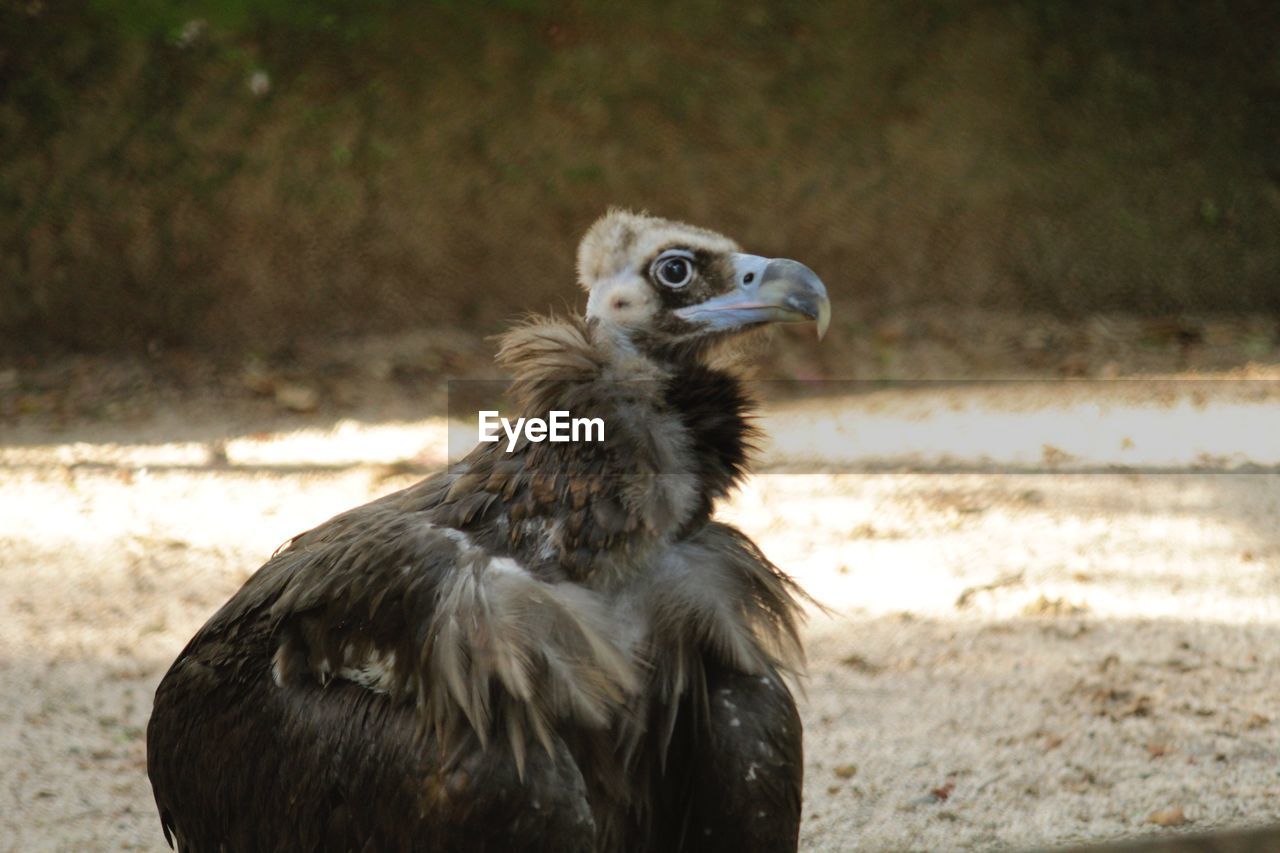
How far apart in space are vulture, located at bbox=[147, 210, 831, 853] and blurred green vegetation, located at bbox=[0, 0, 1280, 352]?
487cm

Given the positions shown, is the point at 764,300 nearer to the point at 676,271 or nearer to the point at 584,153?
the point at 676,271

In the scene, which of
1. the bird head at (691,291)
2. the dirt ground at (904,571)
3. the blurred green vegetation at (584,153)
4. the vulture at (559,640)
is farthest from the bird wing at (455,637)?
the blurred green vegetation at (584,153)

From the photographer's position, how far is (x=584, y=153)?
7660mm

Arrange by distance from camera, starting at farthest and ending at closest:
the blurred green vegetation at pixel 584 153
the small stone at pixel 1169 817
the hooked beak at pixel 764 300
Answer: the blurred green vegetation at pixel 584 153 < the small stone at pixel 1169 817 < the hooked beak at pixel 764 300

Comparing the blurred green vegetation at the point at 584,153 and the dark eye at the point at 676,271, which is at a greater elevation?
the blurred green vegetation at the point at 584,153

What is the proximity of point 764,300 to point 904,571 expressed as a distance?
2.90 metres

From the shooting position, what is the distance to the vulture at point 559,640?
2.43 m

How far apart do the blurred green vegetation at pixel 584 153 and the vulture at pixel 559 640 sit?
4.87 m

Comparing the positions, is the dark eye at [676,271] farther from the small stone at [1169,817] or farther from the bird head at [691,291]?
the small stone at [1169,817]

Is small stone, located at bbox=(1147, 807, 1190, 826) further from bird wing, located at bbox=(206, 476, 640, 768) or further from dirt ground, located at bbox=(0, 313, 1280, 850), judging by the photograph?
bird wing, located at bbox=(206, 476, 640, 768)

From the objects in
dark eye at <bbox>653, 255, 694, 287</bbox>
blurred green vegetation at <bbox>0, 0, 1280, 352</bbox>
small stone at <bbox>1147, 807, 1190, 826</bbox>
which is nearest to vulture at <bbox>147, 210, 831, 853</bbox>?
dark eye at <bbox>653, 255, 694, 287</bbox>

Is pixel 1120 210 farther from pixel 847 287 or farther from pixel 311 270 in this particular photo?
pixel 311 270

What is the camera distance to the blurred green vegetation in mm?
7289

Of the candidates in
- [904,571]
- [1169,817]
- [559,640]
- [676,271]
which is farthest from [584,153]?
[559,640]
